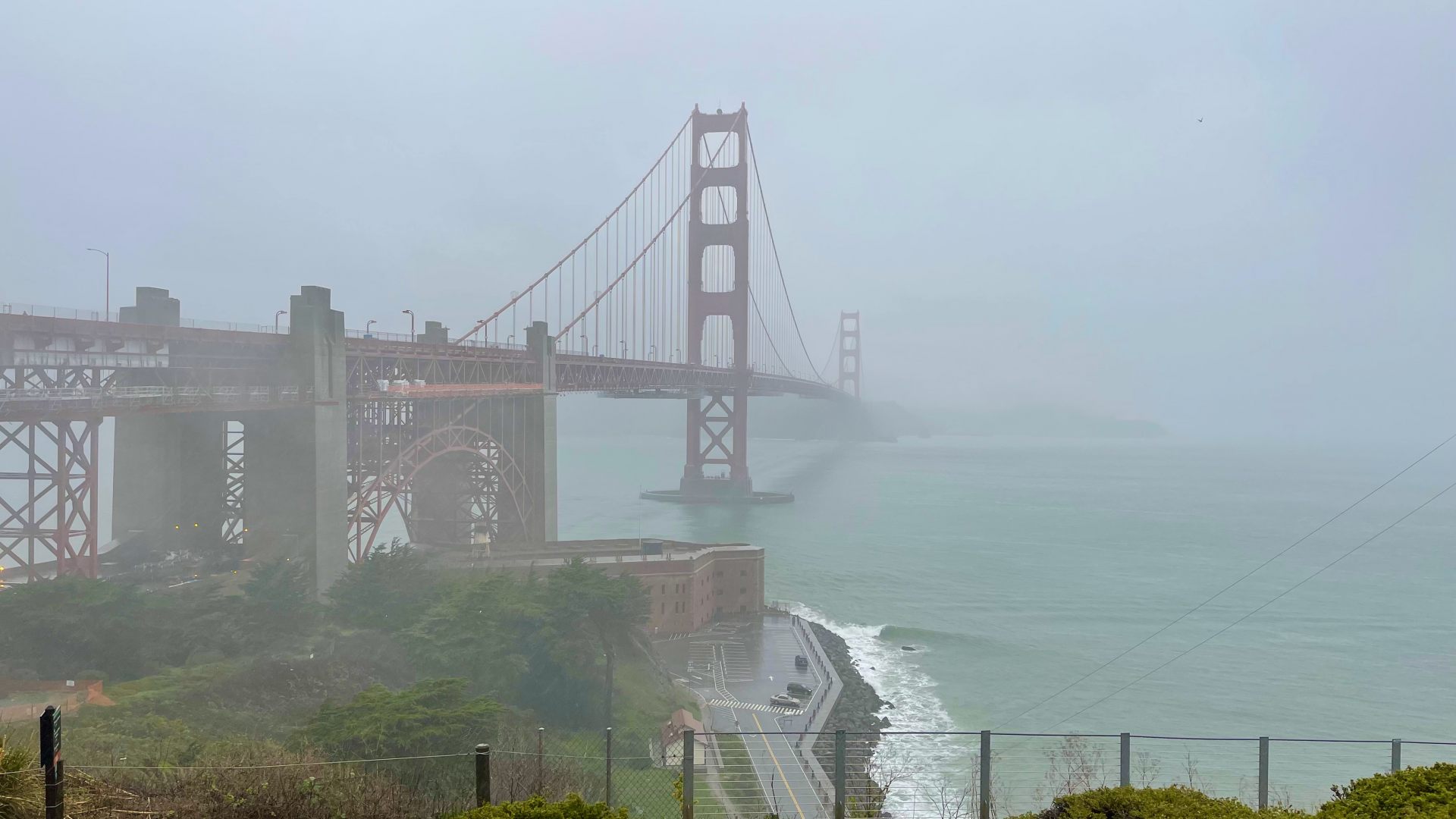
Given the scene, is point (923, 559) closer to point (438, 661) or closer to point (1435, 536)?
point (438, 661)

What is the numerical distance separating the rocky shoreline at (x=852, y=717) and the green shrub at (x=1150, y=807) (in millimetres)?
5763

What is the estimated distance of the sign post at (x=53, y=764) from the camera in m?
2.84

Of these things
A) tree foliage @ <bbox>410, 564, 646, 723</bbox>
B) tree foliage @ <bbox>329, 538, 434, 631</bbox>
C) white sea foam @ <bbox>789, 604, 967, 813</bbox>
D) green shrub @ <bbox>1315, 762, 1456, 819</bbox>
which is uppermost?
green shrub @ <bbox>1315, 762, 1456, 819</bbox>

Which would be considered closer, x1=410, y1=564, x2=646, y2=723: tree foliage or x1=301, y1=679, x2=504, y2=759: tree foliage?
x1=301, y1=679, x2=504, y2=759: tree foliage

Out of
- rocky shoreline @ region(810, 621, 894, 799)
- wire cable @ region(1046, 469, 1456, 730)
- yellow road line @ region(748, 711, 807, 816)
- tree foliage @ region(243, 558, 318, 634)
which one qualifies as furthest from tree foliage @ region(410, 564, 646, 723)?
wire cable @ region(1046, 469, 1456, 730)

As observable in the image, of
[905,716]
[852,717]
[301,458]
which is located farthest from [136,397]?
[905,716]

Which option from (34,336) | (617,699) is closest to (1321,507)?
(617,699)

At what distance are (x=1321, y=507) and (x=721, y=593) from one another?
1565 inches

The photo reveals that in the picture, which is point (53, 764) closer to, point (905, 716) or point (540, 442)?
point (905, 716)

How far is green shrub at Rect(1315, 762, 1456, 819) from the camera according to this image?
3141 mm

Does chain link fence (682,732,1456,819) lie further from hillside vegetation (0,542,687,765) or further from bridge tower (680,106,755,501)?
bridge tower (680,106,755,501)

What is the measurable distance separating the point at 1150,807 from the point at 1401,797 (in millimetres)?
827

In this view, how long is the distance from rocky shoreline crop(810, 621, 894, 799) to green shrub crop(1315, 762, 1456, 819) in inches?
237

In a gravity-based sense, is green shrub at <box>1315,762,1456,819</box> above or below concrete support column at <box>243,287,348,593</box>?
below
